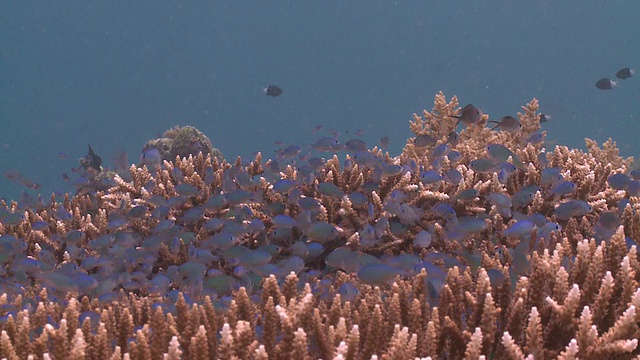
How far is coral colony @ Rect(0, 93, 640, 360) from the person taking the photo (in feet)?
9.85

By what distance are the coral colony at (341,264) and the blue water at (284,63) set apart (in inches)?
5328

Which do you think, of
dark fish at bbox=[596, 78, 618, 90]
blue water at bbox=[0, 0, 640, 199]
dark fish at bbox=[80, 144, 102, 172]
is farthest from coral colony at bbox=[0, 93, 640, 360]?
blue water at bbox=[0, 0, 640, 199]

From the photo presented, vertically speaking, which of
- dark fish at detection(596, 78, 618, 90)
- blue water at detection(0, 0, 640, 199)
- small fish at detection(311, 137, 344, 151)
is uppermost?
blue water at detection(0, 0, 640, 199)

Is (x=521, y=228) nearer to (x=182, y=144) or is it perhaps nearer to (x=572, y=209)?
(x=572, y=209)

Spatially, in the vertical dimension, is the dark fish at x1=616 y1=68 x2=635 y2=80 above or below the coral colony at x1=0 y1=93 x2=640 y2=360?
above

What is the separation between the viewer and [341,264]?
193 inches

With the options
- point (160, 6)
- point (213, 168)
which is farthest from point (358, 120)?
point (213, 168)

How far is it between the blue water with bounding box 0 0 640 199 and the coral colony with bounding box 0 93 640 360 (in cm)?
13534

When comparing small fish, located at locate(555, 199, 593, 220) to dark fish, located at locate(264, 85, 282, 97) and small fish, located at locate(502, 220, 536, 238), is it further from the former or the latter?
dark fish, located at locate(264, 85, 282, 97)

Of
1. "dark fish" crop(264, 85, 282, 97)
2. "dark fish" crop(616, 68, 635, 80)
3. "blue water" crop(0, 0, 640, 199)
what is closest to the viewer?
"dark fish" crop(616, 68, 635, 80)

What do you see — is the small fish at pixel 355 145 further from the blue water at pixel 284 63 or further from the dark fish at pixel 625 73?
the blue water at pixel 284 63

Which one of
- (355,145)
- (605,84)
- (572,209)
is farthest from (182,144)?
(572,209)

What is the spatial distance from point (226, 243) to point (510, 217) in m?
3.21

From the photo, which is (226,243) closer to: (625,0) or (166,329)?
(166,329)
